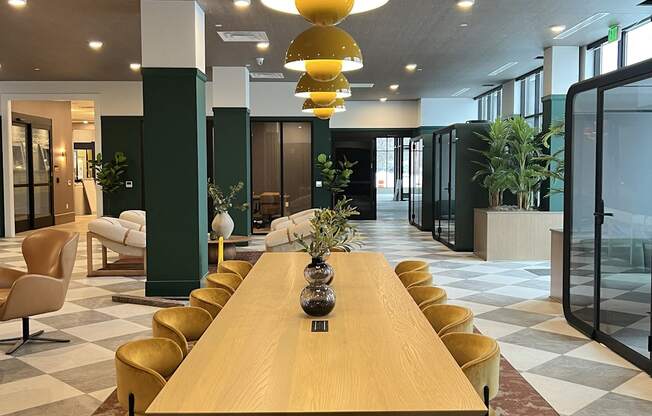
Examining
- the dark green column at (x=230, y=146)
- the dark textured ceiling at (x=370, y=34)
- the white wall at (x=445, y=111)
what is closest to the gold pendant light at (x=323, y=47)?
the dark textured ceiling at (x=370, y=34)

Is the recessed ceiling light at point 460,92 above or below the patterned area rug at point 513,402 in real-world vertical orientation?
above

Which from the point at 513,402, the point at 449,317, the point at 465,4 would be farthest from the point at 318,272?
the point at 465,4

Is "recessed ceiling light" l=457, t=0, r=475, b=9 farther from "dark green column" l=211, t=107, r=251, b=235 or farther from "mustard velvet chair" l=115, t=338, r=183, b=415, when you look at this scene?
"mustard velvet chair" l=115, t=338, r=183, b=415

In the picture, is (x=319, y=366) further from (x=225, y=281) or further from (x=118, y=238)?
(x=118, y=238)

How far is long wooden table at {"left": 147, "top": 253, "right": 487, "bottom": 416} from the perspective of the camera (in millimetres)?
2119

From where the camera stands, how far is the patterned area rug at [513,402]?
399 centimetres

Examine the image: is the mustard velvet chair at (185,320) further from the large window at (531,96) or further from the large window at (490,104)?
the large window at (490,104)

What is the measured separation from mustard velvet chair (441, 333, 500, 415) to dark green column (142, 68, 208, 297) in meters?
4.76

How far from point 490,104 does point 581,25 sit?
7495 millimetres

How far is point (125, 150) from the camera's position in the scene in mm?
14281

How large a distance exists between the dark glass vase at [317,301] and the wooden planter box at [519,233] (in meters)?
7.08

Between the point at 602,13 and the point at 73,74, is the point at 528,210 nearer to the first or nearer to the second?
the point at 602,13

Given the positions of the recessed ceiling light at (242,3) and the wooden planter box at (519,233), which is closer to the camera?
the recessed ceiling light at (242,3)

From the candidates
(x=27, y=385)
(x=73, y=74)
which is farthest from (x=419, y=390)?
(x=73, y=74)
